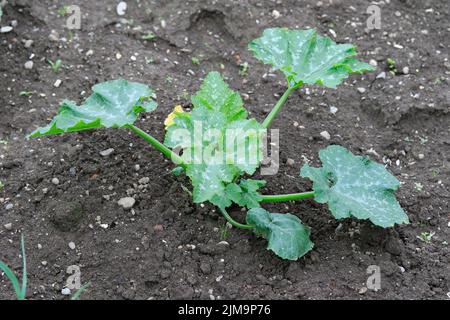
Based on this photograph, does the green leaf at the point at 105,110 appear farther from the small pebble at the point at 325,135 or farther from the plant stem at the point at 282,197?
the small pebble at the point at 325,135

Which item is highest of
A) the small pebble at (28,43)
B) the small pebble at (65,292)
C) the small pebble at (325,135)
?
the small pebble at (28,43)

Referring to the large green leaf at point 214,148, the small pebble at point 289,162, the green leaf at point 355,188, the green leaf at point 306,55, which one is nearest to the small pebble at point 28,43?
the green leaf at point 306,55

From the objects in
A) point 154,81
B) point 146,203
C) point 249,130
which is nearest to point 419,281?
point 249,130

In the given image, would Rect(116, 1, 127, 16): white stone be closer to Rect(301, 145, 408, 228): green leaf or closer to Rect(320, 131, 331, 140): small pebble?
Rect(320, 131, 331, 140): small pebble

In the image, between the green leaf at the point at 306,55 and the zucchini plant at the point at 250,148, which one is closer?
the zucchini plant at the point at 250,148

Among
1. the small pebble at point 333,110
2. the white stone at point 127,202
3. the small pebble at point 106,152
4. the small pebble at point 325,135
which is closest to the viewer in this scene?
the white stone at point 127,202

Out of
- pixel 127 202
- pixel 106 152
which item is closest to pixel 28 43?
pixel 106 152
